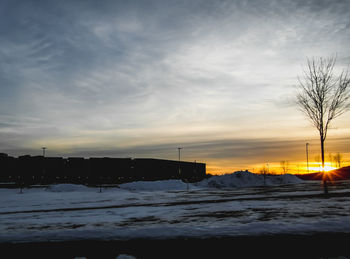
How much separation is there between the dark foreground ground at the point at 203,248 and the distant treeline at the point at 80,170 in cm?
3834

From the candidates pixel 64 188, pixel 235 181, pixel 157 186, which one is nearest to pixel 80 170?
pixel 157 186

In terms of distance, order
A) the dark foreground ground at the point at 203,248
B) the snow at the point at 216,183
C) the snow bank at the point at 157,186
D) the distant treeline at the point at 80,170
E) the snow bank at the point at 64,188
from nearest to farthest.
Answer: the dark foreground ground at the point at 203,248 → the snow bank at the point at 64,188 → the snow bank at the point at 157,186 → the snow at the point at 216,183 → the distant treeline at the point at 80,170

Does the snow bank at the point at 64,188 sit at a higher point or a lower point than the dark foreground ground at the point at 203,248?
lower

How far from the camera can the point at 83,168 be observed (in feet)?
173

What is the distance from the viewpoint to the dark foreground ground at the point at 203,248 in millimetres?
4883

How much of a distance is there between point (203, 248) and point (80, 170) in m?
50.2

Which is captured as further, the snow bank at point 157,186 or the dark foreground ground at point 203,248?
the snow bank at point 157,186

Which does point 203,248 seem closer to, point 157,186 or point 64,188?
point 64,188

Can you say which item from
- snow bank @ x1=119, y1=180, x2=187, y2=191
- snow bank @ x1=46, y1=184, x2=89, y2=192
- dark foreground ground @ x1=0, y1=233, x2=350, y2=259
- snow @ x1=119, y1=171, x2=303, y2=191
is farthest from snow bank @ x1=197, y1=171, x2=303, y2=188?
dark foreground ground @ x1=0, y1=233, x2=350, y2=259

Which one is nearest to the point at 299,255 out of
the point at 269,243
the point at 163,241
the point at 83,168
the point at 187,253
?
the point at 269,243

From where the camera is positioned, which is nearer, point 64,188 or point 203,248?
point 203,248

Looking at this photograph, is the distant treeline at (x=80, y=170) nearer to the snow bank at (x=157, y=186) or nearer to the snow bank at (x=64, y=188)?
the snow bank at (x=157, y=186)

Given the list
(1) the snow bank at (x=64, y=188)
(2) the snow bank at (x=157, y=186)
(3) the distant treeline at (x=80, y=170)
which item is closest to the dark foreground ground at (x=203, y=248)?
(1) the snow bank at (x=64, y=188)

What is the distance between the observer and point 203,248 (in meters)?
5.26
